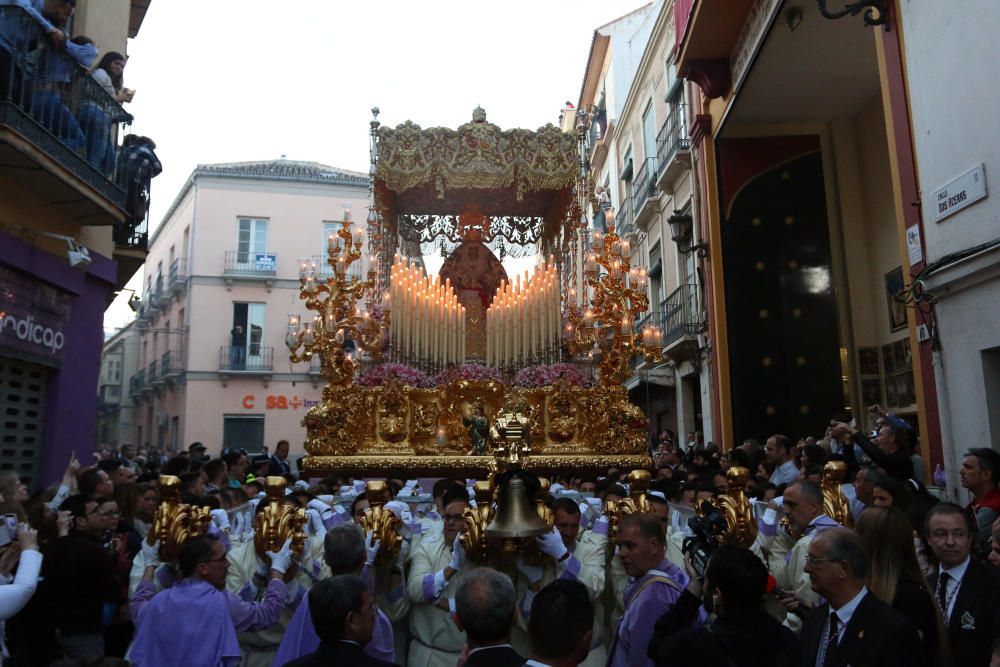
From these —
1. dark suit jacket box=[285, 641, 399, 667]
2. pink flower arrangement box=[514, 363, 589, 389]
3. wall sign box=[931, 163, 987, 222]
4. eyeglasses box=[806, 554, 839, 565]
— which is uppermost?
wall sign box=[931, 163, 987, 222]

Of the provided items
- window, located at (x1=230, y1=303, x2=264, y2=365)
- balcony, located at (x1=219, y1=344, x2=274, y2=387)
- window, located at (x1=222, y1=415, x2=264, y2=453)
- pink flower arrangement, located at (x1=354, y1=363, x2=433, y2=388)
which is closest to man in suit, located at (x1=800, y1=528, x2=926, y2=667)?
pink flower arrangement, located at (x1=354, y1=363, x2=433, y2=388)

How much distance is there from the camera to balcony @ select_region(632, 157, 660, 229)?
1619 cm

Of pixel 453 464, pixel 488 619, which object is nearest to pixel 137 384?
pixel 453 464

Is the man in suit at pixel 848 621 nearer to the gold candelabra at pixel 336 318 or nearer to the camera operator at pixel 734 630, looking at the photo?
the camera operator at pixel 734 630

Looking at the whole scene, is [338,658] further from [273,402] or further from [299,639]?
[273,402]

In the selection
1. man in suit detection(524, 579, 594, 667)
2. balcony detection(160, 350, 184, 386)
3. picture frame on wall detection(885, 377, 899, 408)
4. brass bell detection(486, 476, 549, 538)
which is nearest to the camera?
man in suit detection(524, 579, 594, 667)

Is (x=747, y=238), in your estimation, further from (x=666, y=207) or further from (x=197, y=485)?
(x=197, y=485)

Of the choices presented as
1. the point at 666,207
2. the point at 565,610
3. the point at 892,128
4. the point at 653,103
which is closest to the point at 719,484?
the point at 892,128

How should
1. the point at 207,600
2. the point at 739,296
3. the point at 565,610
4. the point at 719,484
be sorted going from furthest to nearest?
the point at 739,296, the point at 719,484, the point at 207,600, the point at 565,610

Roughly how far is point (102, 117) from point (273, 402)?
15.8 m

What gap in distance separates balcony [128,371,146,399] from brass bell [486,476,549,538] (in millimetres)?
28754

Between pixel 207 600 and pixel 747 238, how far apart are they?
9240 mm

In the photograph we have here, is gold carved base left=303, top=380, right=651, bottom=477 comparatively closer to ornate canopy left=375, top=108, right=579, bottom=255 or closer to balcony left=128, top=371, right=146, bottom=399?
ornate canopy left=375, top=108, right=579, bottom=255

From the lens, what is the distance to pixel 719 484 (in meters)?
6.42
